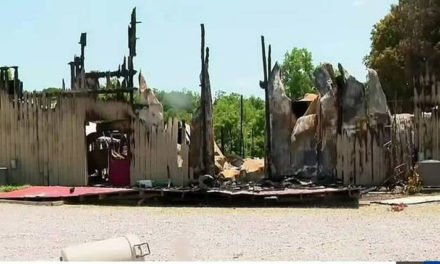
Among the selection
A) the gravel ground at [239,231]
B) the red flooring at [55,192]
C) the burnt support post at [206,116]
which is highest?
the burnt support post at [206,116]

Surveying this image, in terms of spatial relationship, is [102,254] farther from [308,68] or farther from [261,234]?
[308,68]

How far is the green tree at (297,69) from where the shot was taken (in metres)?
60.5

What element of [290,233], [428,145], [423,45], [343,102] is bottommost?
[290,233]

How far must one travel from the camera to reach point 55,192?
2195 centimetres

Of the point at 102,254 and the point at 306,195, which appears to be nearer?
the point at 102,254

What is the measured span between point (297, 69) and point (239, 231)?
48876 millimetres

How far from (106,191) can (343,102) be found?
8.12 metres

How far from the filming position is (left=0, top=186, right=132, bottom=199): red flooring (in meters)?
21.3

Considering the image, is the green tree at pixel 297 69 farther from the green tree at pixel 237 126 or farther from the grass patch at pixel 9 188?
the grass patch at pixel 9 188

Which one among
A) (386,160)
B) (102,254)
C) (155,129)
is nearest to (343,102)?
(386,160)

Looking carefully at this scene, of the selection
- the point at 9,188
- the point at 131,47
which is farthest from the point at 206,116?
the point at 9,188

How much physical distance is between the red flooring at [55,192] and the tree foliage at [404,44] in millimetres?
17438

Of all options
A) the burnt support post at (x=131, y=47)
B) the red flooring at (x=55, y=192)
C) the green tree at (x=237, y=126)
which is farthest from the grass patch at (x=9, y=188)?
the green tree at (x=237, y=126)

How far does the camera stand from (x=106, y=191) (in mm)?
21250
